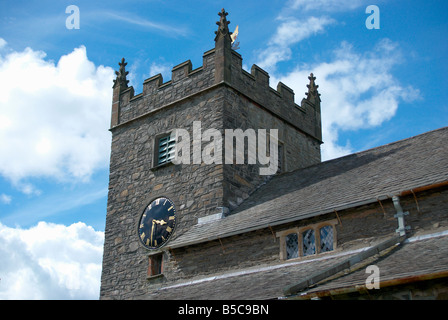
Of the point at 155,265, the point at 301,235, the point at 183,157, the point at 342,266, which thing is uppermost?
the point at 183,157

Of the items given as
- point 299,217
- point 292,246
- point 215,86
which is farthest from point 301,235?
point 215,86

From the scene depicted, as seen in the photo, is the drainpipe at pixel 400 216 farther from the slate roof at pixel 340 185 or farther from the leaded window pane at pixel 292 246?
the leaded window pane at pixel 292 246

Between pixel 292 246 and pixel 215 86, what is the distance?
7.26m

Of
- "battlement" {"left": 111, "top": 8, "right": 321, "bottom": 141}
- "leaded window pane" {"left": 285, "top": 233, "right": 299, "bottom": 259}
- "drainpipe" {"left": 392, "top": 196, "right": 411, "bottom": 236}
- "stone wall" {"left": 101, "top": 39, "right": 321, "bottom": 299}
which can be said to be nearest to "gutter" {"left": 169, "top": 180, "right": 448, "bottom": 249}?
"drainpipe" {"left": 392, "top": 196, "right": 411, "bottom": 236}

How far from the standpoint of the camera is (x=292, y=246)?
16.4 m

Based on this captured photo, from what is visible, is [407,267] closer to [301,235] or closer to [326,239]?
[326,239]

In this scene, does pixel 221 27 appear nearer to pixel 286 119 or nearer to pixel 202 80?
pixel 202 80

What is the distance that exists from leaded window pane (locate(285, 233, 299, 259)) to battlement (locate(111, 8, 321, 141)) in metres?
6.87

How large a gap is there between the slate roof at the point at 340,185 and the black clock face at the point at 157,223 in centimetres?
124

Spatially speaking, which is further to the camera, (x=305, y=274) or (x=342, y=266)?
(x=305, y=274)

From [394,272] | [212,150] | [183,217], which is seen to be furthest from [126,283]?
[394,272]

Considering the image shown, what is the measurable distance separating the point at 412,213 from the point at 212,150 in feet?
26.1

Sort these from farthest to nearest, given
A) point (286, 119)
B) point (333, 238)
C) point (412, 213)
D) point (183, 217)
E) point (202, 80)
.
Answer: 1. point (286, 119)
2. point (202, 80)
3. point (183, 217)
4. point (333, 238)
5. point (412, 213)
